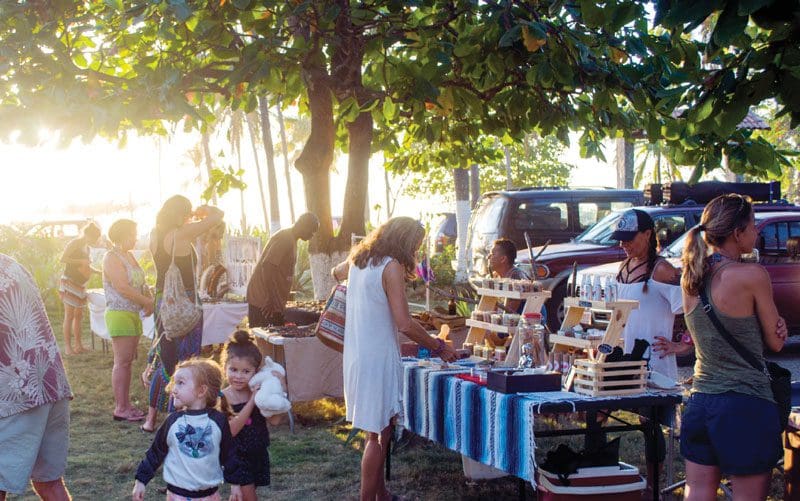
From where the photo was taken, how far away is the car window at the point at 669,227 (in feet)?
38.6

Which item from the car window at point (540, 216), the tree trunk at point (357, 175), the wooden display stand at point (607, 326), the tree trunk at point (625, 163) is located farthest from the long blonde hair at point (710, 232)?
the tree trunk at point (625, 163)

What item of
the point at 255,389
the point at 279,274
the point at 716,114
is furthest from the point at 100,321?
the point at 716,114

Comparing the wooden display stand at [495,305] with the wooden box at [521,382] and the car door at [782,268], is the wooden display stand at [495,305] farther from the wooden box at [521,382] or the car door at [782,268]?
the car door at [782,268]

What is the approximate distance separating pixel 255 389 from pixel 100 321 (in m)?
9.04

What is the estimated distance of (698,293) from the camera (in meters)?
3.82

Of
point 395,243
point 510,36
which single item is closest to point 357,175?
point 510,36

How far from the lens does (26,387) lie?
3.98 metres

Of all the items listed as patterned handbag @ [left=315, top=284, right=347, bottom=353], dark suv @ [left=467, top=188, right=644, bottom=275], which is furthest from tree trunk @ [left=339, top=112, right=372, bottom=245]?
patterned handbag @ [left=315, top=284, right=347, bottom=353]

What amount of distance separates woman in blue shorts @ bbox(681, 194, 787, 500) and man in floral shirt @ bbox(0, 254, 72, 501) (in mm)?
2835

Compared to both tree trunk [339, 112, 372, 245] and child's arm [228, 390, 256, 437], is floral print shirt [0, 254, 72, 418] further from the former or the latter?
tree trunk [339, 112, 372, 245]

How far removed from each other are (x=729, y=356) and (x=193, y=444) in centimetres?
229

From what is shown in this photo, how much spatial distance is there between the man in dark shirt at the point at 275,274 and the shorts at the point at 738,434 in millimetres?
5015

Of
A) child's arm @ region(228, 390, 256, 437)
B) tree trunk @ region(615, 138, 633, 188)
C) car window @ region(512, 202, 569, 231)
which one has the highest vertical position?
tree trunk @ region(615, 138, 633, 188)

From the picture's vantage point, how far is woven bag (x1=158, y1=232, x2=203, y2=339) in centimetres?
692
